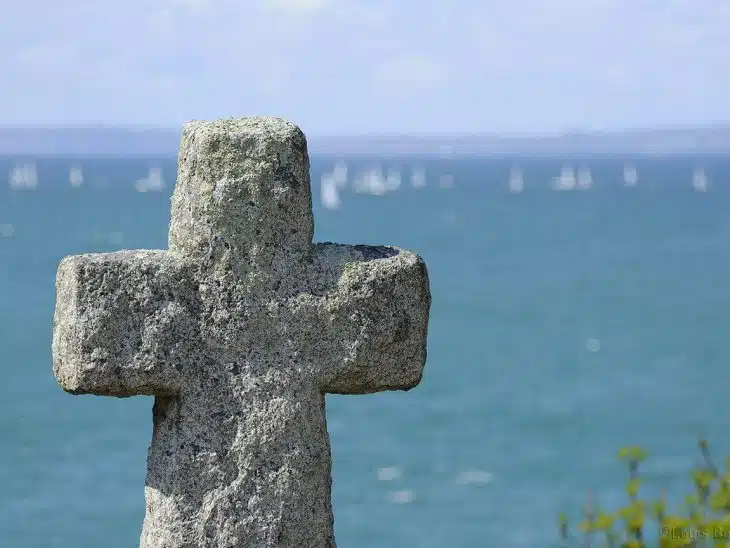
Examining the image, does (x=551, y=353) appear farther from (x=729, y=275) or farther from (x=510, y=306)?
(x=729, y=275)

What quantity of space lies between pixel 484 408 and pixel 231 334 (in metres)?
22.7

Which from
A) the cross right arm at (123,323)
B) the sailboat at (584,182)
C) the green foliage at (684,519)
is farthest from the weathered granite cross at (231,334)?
the sailboat at (584,182)

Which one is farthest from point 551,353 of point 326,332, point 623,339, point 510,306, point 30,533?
point 326,332

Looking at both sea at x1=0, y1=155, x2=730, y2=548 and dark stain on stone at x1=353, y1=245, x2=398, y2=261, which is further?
sea at x1=0, y1=155, x2=730, y2=548

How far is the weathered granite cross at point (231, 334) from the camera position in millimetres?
4250

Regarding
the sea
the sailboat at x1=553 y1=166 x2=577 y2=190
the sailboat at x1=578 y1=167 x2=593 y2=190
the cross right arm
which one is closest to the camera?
the cross right arm

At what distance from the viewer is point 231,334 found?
4340mm

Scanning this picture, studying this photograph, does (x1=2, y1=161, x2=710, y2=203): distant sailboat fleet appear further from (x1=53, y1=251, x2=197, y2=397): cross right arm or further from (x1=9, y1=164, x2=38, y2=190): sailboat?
(x1=53, y1=251, x2=197, y2=397): cross right arm

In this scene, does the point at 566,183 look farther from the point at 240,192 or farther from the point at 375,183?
the point at 240,192

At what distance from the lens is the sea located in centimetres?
1825

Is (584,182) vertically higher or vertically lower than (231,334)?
lower

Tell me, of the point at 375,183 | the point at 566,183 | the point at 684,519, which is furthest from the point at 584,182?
the point at 684,519

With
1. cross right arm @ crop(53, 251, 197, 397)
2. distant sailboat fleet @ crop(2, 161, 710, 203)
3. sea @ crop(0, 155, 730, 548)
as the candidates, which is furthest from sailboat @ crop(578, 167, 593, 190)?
cross right arm @ crop(53, 251, 197, 397)

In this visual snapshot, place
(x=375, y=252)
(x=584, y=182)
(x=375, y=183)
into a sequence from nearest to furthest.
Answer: (x=375, y=252) → (x=375, y=183) → (x=584, y=182)
